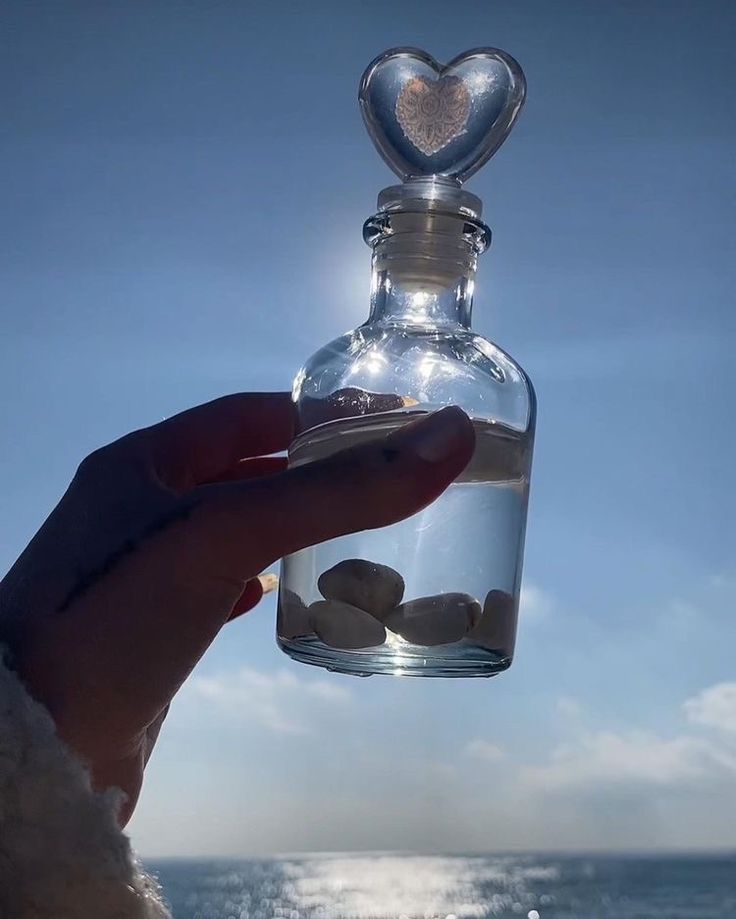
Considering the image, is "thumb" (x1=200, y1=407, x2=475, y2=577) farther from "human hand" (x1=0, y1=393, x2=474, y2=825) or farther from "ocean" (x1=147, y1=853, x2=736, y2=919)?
"ocean" (x1=147, y1=853, x2=736, y2=919)

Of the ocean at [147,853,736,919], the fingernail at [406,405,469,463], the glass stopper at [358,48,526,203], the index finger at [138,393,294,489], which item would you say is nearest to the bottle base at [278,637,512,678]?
the fingernail at [406,405,469,463]

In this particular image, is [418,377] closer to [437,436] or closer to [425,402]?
[425,402]

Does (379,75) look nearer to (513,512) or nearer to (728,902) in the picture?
(513,512)

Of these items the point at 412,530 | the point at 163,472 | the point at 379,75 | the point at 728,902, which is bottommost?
the point at 412,530

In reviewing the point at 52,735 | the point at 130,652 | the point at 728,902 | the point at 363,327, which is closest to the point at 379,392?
the point at 363,327

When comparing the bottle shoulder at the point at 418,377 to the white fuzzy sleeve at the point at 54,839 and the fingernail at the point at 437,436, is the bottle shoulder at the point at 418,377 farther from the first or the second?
the white fuzzy sleeve at the point at 54,839

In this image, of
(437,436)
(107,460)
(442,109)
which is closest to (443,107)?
(442,109)
